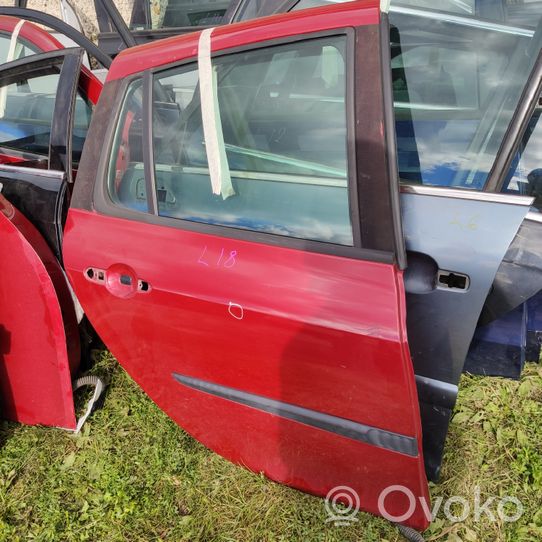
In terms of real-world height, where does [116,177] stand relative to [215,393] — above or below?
above

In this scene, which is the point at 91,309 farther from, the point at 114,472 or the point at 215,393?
the point at 114,472

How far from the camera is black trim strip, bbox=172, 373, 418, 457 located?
54.6 inches

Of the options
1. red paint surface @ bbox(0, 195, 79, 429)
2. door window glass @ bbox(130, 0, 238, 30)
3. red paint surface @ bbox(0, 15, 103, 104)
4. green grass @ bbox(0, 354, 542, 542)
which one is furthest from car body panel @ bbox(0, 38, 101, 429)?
door window glass @ bbox(130, 0, 238, 30)

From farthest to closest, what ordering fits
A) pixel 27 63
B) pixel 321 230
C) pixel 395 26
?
1. pixel 27 63
2. pixel 395 26
3. pixel 321 230

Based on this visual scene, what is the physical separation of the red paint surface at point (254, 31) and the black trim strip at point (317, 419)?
1006mm

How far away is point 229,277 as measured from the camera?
1449 millimetres

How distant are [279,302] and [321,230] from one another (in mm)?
228

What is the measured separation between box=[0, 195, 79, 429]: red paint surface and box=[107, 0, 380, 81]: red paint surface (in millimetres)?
676

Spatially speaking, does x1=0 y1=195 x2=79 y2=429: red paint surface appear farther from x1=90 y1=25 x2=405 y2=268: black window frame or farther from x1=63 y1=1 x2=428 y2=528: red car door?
x1=90 y1=25 x2=405 y2=268: black window frame

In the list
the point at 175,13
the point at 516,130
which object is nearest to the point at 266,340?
the point at 516,130

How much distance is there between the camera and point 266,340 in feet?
4.68

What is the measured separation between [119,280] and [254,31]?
2.76ft

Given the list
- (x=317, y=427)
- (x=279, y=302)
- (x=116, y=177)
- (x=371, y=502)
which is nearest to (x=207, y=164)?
(x=116, y=177)

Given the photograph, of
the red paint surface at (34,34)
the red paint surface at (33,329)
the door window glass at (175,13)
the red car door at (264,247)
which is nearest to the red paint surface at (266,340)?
the red car door at (264,247)
